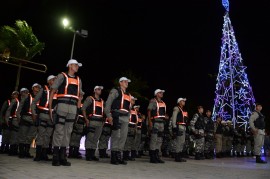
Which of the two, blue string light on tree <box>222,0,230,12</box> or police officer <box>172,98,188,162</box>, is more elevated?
blue string light on tree <box>222,0,230,12</box>

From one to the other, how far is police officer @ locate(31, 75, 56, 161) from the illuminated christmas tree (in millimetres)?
24696

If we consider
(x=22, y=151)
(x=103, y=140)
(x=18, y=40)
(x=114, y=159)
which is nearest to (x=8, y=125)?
(x=22, y=151)

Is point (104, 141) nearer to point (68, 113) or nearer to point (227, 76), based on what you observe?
point (68, 113)

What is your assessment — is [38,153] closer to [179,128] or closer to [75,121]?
[75,121]

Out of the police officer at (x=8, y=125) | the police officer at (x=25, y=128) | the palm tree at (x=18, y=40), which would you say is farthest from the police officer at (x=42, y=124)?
the palm tree at (x=18, y=40)

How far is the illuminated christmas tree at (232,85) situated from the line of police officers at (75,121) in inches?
718

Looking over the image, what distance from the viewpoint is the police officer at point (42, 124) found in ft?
28.3

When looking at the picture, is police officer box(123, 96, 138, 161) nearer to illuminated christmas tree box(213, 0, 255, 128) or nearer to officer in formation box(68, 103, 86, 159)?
officer in formation box(68, 103, 86, 159)

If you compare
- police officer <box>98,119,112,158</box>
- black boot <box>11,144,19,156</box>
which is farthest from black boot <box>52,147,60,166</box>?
police officer <box>98,119,112,158</box>

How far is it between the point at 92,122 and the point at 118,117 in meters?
1.36

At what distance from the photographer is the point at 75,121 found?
1009 cm

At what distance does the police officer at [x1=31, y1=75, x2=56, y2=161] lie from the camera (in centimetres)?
864

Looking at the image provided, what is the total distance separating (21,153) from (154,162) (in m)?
4.04

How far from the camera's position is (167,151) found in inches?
677
